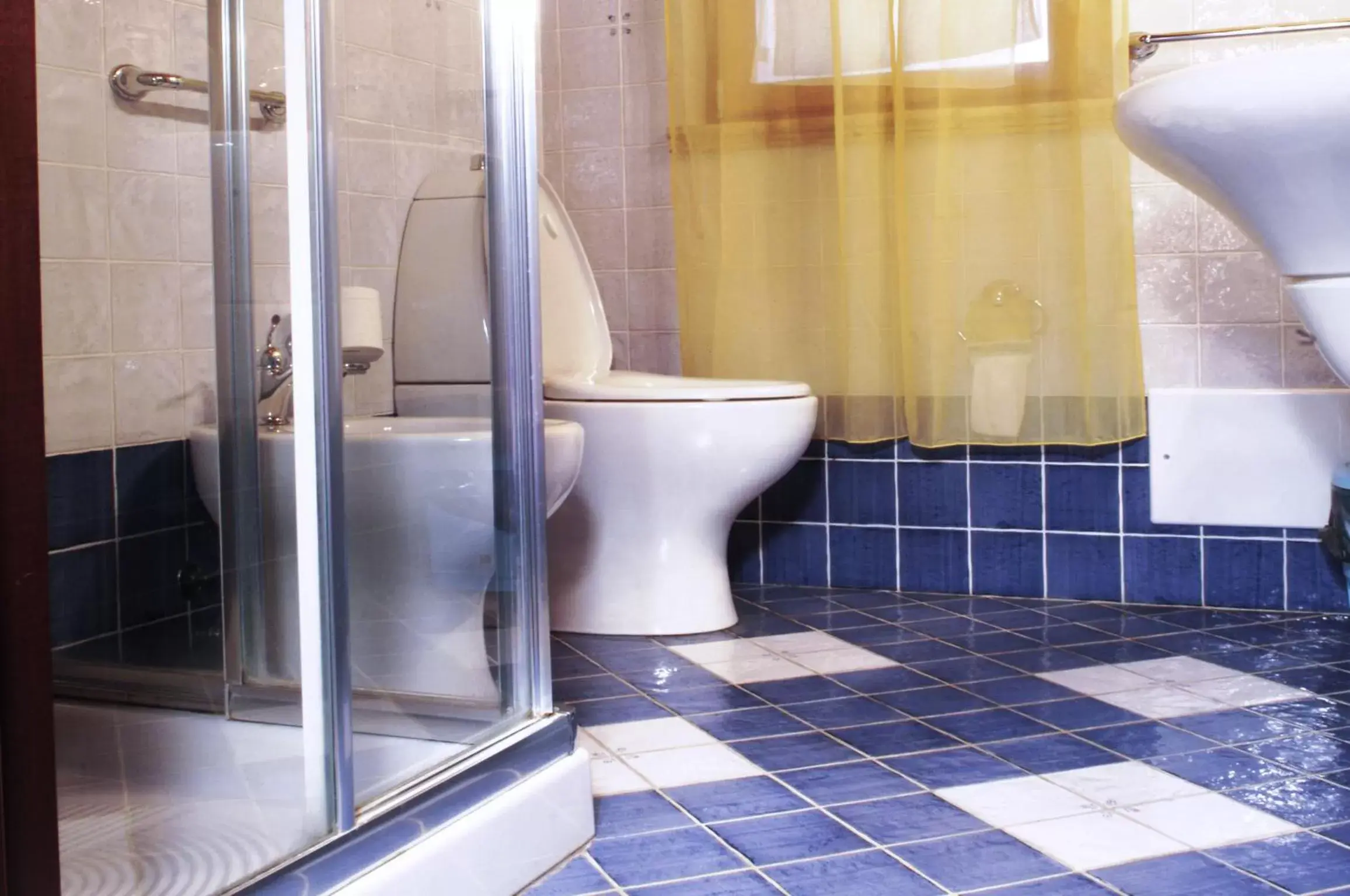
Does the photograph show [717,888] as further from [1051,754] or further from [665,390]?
[665,390]

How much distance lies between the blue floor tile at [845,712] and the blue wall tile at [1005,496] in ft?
2.44

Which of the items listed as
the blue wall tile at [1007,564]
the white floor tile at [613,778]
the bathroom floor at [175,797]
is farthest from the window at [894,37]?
the bathroom floor at [175,797]

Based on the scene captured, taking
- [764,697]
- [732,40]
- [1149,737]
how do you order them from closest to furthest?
[1149,737] → [764,697] → [732,40]

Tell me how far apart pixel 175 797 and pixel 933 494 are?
1706 millimetres

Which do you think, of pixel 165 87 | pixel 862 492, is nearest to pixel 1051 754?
pixel 862 492

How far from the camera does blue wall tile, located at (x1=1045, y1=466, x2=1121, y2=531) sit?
2.29 metres

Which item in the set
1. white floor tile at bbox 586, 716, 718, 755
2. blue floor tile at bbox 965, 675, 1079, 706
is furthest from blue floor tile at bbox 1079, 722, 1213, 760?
white floor tile at bbox 586, 716, 718, 755

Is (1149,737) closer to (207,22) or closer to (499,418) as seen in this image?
(499,418)

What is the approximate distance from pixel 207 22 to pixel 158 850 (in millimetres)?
565

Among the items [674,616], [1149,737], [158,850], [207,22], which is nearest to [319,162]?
[207,22]

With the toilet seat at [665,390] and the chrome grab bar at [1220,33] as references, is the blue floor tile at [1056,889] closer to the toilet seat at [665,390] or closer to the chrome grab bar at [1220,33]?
the toilet seat at [665,390]

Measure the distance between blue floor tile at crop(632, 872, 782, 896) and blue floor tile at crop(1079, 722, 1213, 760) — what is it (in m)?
0.54

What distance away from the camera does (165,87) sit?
88 cm

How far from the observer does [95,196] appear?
2.62 ft
